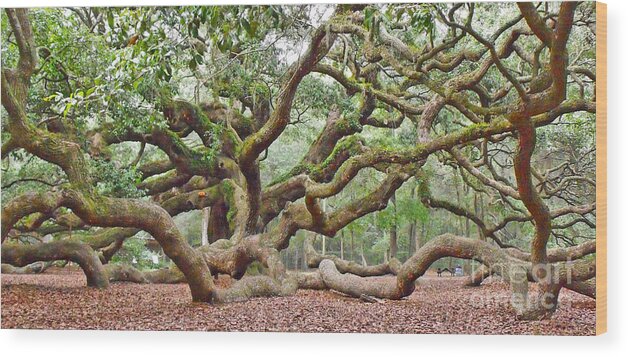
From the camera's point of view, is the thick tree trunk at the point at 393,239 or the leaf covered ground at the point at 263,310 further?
the thick tree trunk at the point at 393,239

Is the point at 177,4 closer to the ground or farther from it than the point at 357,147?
farther from it

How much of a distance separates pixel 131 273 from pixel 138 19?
2131mm

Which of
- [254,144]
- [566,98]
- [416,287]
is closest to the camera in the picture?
[566,98]

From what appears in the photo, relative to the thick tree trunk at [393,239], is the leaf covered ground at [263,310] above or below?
below

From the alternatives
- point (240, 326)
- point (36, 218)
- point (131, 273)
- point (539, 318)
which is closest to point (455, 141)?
point (539, 318)

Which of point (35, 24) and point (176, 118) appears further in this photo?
point (176, 118)

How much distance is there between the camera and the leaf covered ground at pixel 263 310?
20.8 feet

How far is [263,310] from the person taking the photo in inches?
262

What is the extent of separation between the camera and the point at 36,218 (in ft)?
22.7

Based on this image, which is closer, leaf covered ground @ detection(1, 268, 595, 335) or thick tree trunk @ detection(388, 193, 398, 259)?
leaf covered ground @ detection(1, 268, 595, 335)

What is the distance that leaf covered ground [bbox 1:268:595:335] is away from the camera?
633cm

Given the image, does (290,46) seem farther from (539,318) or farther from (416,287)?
(539,318)

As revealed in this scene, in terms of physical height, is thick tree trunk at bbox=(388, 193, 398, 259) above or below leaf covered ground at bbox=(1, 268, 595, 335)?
above

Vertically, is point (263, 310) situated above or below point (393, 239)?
below
